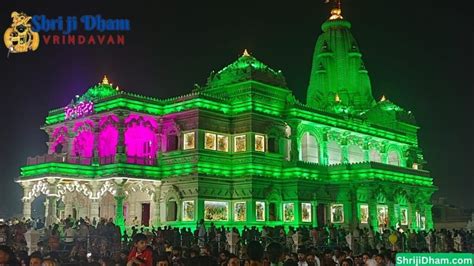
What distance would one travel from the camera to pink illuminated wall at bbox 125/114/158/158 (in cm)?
4423

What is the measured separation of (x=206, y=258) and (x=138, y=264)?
91.0 inches

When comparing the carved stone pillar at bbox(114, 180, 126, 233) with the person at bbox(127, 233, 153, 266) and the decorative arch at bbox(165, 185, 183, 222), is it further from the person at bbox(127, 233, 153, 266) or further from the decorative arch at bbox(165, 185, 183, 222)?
the person at bbox(127, 233, 153, 266)

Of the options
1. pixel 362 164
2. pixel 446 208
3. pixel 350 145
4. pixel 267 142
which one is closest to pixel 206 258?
pixel 267 142

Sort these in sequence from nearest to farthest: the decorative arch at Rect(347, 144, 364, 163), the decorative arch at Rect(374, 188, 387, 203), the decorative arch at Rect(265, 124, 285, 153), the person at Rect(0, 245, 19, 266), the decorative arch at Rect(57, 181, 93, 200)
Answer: the person at Rect(0, 245, 19, 266) → the decorative arch at Rect(57, 181, 93, 200) → the decorative arch at Rect(265, 124, 285, 153) → the decorative arch at Rect(374, 188, 387, 203) → the decorative arch at Rect(347, 144, 364, 163)

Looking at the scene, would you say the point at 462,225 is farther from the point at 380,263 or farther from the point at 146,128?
the point at 380,263

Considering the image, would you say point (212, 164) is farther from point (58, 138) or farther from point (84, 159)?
point (58, 138)

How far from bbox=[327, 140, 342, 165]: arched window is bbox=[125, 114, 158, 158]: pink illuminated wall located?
18040mm

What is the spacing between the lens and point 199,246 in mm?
24031

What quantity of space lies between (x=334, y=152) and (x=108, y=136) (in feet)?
75.0

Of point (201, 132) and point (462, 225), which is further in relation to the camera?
point (462, 225)

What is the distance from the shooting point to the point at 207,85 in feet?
164

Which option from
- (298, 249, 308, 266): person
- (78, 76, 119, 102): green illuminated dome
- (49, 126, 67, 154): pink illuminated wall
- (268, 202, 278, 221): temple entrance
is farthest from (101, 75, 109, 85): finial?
(298, 249, 308, 266): person

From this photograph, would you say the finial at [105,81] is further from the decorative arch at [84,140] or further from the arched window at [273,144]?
the arched window at [273,144]

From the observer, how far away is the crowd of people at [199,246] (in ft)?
35.5
